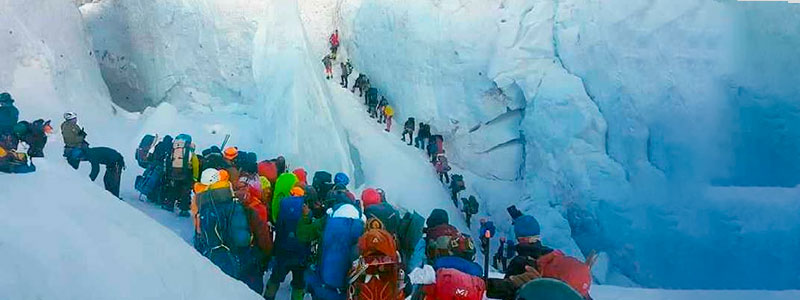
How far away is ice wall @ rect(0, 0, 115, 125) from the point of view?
1191cm

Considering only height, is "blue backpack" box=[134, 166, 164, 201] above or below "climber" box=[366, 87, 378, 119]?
above

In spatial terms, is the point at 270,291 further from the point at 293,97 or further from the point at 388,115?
the point at 388,115

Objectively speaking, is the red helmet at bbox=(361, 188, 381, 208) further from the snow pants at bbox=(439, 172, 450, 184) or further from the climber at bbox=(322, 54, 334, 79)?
the climber at bbox=(322, 54, 334, 79)

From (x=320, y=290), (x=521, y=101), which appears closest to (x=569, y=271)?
(x=320, y=290)

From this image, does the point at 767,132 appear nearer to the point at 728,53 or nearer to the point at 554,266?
the point at 728,53

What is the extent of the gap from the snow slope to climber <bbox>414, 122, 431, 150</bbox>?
1199cm

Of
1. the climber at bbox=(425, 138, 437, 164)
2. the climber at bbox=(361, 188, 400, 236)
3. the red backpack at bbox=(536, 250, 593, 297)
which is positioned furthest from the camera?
the climber at bbox=(425, 138, 437, 164)

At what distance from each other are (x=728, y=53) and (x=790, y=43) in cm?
105

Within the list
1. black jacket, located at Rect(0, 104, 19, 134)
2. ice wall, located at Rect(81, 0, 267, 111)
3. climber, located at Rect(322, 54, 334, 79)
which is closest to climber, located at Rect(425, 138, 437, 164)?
climber, located at Rect(322, 54, 334, 79)

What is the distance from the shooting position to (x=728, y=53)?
12.5m

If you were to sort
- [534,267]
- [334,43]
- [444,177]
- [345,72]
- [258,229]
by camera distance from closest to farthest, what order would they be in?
[534,267] < [258,229] < [444,177] < [345,72] < [334,43]

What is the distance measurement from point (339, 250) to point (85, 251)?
153 cm

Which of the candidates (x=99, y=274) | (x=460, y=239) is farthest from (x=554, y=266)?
(x=99, y=274)

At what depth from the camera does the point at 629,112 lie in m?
13.5
